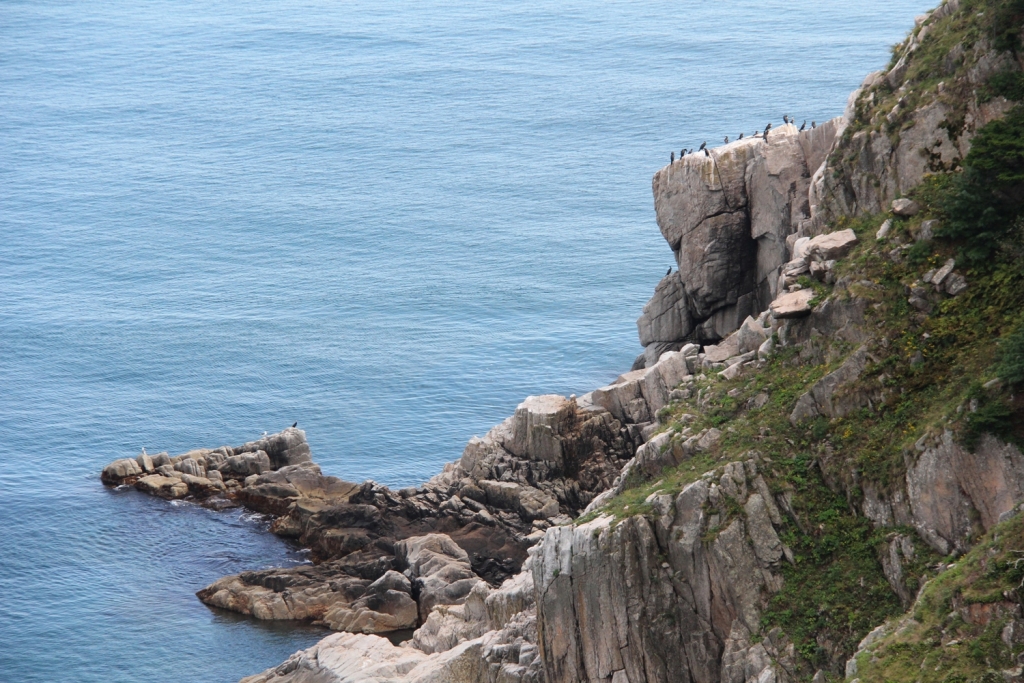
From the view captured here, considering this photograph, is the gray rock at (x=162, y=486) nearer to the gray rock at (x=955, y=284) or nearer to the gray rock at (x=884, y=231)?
the gray rock at (x=884, y=231)

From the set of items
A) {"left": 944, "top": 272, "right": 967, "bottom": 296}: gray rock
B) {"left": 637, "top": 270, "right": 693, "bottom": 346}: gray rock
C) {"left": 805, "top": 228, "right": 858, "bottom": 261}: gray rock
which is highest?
{"left": 805, "top": 228, "right": 858, "bottom": 261}: gray rock

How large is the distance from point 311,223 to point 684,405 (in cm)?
11725

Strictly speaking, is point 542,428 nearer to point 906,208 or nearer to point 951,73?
point 906,208

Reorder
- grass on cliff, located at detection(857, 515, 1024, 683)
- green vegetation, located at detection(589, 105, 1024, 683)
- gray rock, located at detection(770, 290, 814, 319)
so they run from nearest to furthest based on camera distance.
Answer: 1. grass on cliff, located at detection(857, 515, 1024, 683)
2. green vegetation, located at detection(589, 105, 1024, 683)
3. gray rock, located at detection(770, 290, 814, 319)

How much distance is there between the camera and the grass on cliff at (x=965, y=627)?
39969 mm

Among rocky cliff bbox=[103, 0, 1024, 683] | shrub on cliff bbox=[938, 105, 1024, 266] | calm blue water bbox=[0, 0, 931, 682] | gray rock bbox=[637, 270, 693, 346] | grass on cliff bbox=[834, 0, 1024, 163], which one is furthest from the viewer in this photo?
gray rock bbox=[637, 270, 693, 346]

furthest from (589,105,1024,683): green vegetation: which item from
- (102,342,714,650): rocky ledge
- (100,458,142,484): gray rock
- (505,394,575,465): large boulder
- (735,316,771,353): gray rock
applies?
(100,458,142,484): gray rock

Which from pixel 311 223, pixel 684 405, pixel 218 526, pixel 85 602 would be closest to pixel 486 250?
pixel 311 223

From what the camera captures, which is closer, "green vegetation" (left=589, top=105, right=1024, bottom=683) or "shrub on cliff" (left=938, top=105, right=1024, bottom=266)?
"green vegetation" (left=589, top=105, right=1024, bottom=683)

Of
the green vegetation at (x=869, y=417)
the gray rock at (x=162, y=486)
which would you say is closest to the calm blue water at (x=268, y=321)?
the gray rock at (x=162, y=486)

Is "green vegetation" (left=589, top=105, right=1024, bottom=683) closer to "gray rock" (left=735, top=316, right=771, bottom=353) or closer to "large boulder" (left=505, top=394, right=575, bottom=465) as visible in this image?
"gray rock" (left=735, top=316, right=771, bottom=353)

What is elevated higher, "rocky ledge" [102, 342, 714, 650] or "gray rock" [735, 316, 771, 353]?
"gray rock" [735, 316, 771, 353]

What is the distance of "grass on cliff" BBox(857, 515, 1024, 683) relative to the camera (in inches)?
1574

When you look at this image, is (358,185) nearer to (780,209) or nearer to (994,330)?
(780,209)
